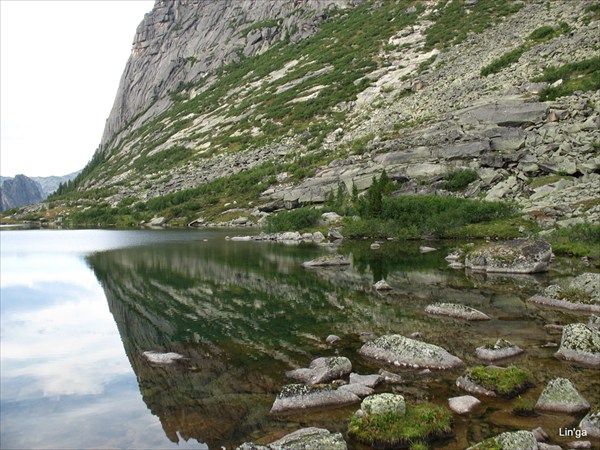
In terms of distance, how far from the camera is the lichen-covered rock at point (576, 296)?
21.7 meters

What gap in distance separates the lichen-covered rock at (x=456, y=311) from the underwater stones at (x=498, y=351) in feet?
14.0

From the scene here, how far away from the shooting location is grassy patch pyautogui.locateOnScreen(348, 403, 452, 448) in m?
10.5

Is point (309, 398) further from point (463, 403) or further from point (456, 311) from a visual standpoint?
point (456, 311)

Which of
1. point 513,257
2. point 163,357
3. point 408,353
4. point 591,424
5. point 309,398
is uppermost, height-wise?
point 163,357

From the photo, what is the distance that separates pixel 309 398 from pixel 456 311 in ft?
36.3

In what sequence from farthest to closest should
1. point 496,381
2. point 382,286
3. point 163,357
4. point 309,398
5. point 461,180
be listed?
point 461,180 → point 382,286 → point 163,357 → point 496,381 → point 309,398

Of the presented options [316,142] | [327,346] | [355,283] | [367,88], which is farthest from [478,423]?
[367,88]

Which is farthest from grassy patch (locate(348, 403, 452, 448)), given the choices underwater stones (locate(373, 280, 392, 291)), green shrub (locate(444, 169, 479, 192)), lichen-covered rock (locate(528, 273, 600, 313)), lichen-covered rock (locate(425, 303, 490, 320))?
green shrub (locate(444, 169, 479, 192))

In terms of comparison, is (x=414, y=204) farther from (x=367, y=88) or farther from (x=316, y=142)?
(x=367, y=88)

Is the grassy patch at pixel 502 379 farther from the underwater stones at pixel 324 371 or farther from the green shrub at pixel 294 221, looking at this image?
the green shrub at pixel 294 221

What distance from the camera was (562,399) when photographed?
11.8 m

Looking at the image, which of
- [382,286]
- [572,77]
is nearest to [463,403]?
[382,286]

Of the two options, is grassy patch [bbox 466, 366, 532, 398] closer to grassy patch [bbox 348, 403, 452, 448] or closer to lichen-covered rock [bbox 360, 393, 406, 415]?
grassy patch [bbox 348, 403, 452, 448]

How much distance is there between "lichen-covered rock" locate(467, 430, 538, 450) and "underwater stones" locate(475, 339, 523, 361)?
587 centimetres
